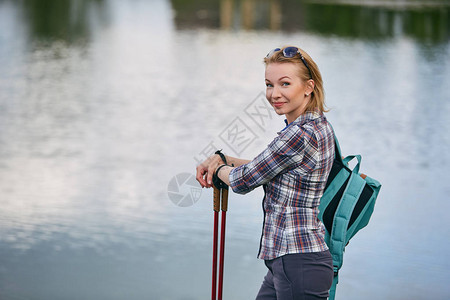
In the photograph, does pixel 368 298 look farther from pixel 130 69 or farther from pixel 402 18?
pixel 402 18

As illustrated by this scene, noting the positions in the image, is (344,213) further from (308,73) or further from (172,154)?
(172,154)

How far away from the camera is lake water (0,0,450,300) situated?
4.79 m

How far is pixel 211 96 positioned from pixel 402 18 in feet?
55.9

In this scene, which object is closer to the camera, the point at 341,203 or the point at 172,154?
the point at 341,203

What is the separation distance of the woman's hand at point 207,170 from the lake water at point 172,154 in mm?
282

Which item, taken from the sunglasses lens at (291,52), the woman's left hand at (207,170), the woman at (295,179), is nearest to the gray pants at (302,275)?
the woman at (295,179)

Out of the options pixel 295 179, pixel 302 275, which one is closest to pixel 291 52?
pixel 295 179

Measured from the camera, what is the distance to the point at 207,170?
7.84 feet

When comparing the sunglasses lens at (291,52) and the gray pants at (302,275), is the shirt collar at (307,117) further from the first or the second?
the gray pants at (302,275)

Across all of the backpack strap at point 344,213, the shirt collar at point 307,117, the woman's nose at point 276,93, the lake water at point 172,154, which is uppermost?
the woman's nose at point 276,93

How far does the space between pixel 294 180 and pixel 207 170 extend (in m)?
0.33

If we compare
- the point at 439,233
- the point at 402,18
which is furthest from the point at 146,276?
the point at 402,18

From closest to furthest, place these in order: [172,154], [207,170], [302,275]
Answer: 1. [302,275]
2. [207,170]
3. [172,154]

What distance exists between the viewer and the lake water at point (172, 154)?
4.79m
